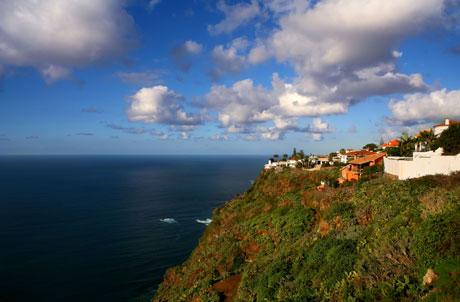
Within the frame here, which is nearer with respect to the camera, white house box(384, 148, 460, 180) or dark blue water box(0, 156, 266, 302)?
white house box(384, 148, 460, 180)

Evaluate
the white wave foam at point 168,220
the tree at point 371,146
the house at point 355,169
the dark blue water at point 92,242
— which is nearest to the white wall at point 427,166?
the house at point 355,169

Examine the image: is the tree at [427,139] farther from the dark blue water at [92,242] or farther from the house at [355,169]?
the dark blue water at [92,242]

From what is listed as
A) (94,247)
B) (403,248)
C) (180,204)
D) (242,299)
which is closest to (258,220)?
(242,299)

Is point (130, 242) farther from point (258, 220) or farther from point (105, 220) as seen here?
point (258, 220)

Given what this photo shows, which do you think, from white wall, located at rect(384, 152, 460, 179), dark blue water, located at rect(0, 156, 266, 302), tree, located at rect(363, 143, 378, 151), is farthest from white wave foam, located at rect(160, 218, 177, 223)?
tree, located at rect(363, 143, 378, 151)

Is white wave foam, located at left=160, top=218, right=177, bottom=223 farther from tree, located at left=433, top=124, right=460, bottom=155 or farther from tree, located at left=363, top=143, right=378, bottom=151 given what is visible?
tree, located at left=363, top=143, right=378, bottom=151

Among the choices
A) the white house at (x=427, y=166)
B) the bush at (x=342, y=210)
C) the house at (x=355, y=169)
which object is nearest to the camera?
the bush at (x=342, y=210)

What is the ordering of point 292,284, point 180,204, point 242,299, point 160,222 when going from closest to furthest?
point 292,284 < point 242,299 < point 160,222 < point 180,204

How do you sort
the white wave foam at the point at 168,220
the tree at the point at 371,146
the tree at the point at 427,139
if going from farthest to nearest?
the tree at the point at 371,146, the white wave foam at the point at 168,220, the tree at the point at 427,139
